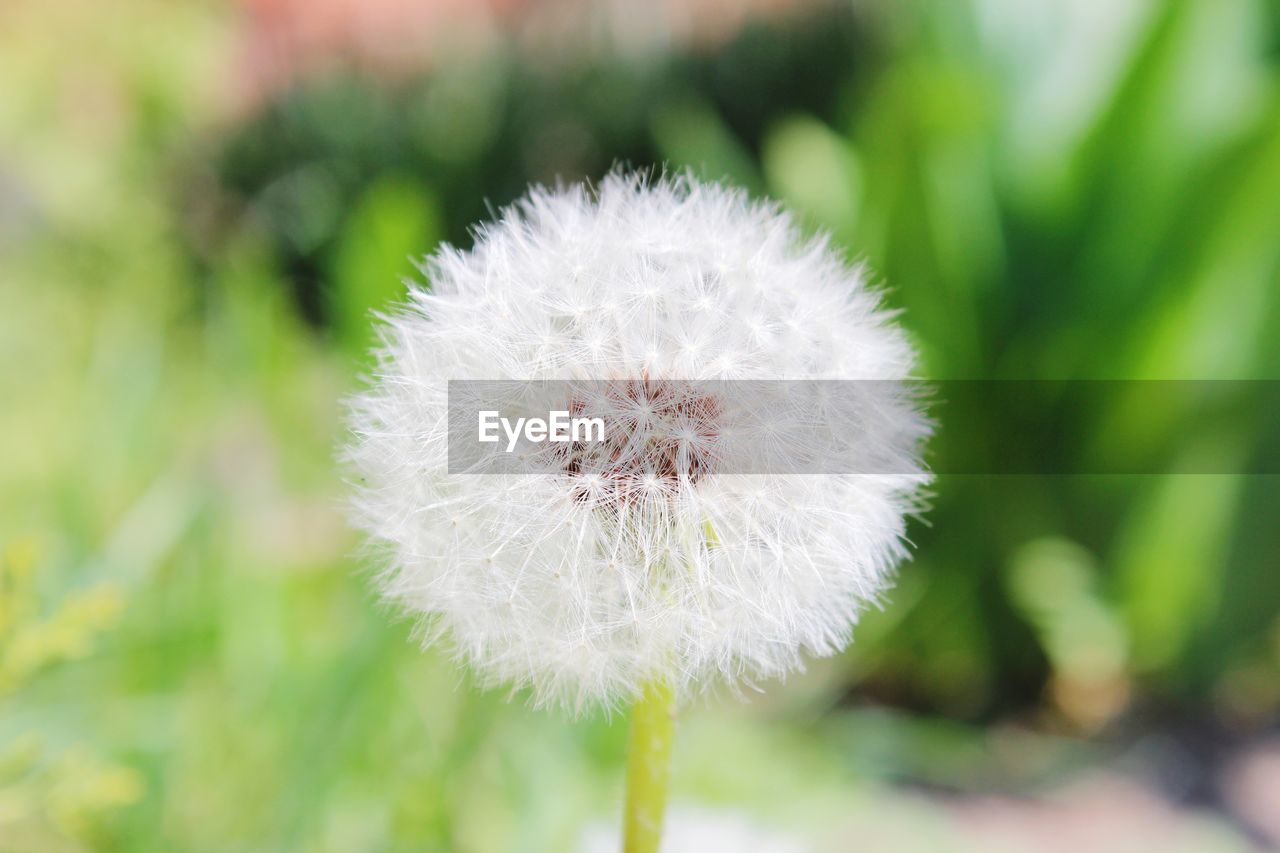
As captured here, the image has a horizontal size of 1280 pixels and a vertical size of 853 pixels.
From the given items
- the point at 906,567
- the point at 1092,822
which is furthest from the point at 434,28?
the point at 1092,822

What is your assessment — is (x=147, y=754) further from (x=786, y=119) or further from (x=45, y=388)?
(x=786, y=119)

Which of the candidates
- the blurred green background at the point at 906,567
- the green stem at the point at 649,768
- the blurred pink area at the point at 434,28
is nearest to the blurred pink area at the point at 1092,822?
the blurred green background at the point at 906,567

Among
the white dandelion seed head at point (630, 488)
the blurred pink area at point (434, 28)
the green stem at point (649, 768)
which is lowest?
the green stem at point (649, 768)

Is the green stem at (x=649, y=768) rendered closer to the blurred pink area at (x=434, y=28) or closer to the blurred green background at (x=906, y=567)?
the blurred green background at (x=906, y=567)

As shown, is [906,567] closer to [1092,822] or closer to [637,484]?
[1092,822]

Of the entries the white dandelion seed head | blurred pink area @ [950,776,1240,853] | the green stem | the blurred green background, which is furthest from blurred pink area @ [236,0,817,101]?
the green stem

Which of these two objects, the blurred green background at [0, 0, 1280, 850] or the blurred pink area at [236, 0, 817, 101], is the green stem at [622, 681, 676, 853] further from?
the blurred pink area at [236, 0, 817, 101]
